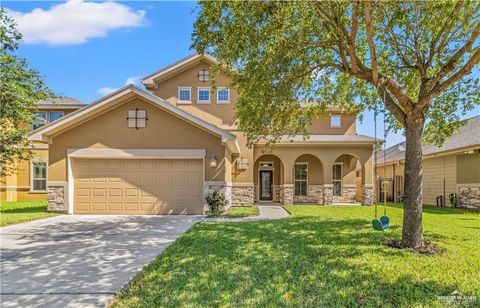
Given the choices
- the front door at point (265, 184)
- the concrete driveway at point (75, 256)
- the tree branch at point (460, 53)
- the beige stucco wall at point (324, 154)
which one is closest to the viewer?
the concrete driveway at point (75, 256)

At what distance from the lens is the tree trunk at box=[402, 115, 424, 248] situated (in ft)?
24.3

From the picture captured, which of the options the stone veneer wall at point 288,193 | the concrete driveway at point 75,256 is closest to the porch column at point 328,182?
the stone veneer wall at point 288,193

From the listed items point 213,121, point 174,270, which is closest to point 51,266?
point 174,270

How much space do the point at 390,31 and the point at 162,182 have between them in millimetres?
9822

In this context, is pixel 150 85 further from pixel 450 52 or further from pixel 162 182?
pixel 450 52

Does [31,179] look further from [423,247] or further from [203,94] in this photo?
[423,247]

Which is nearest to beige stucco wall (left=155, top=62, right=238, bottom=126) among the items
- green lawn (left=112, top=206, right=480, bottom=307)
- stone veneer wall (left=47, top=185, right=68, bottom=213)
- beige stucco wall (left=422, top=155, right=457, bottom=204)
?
stone veneer wall (left=47, top=185, right=68, bottom=213)

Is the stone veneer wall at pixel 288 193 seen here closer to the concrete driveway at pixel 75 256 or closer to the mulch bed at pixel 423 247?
the concrete driveway at pixel 75 256

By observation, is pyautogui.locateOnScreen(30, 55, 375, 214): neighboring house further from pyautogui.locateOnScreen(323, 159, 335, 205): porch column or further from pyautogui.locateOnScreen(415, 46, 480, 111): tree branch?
pyautogui.locateOnScreen(323, 159, 335, 205): porch column

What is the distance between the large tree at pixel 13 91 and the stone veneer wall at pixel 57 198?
11.5 ft

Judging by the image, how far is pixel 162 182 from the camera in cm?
1352

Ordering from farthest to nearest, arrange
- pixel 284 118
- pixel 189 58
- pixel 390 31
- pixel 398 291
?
pixel 189 58, pixel 284 118, pixel 390 31, pixel 398 291

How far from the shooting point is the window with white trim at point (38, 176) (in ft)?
65.5

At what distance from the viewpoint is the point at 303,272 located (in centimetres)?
554
